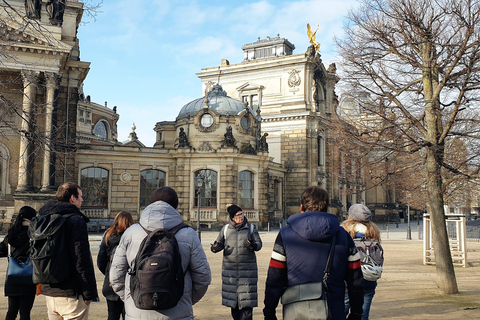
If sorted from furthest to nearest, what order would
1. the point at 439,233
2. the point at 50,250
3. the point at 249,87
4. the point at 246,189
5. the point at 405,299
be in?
1. the point at 249,87
2. the point at 246,189
3. the point at 439,233
4. the point at 405,299
5. the point at 50,250

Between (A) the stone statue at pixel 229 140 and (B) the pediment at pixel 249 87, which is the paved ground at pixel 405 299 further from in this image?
(B) the pediment at pixel 249 87

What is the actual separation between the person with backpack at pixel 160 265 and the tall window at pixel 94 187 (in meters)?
27.5

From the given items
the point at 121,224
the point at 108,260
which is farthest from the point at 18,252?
the point at 121,224

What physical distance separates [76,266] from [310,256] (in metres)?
2.45

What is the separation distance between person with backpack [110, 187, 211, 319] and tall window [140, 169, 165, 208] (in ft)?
92.1

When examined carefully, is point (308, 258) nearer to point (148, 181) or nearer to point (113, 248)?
point (113, 248)

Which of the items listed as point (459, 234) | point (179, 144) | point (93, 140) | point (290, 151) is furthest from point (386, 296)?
point (93, 140)

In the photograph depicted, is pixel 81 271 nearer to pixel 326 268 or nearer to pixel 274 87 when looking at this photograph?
pixel 326 268

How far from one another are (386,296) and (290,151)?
3368 cm

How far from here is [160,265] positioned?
3629 millimetres

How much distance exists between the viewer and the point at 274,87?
149 feet

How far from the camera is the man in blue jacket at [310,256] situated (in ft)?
13.1

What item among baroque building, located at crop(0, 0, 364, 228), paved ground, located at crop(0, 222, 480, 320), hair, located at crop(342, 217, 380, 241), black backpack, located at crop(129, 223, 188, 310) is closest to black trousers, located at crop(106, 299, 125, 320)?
paved ground, located at crop(0, 222, 480, 320)

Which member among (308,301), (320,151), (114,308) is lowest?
(114,308)
